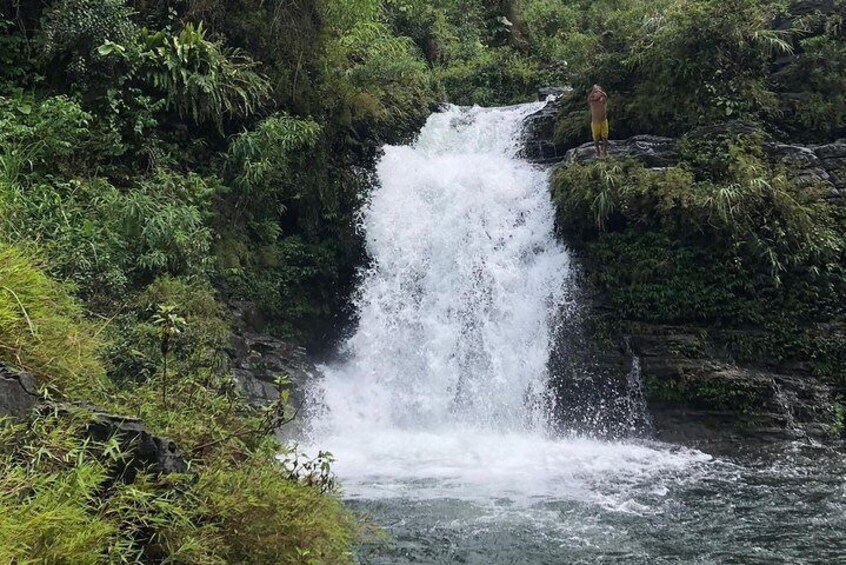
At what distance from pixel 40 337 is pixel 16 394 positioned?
0.64 m

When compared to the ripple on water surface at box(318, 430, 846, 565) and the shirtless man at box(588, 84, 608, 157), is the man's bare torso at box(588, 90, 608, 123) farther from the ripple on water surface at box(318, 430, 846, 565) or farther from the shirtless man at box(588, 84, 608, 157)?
the ripple on water surface at box(318, 430, 846, 565)

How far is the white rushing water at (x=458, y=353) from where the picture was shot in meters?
8.05

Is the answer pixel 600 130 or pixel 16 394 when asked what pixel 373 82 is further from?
pixel 16 394

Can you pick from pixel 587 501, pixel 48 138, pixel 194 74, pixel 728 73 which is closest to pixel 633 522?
pixel 587 501

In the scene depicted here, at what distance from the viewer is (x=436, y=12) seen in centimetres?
2289

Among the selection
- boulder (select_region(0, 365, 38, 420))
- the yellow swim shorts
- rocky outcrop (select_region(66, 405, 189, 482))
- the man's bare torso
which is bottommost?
rocky outcrop (select_region(66, 405, 189, 482))

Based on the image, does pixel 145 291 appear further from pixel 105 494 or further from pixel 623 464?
pixel 623 464

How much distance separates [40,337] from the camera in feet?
13.1

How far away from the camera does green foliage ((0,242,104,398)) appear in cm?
387

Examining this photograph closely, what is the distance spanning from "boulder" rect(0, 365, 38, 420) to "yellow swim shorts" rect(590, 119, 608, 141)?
34.6ft

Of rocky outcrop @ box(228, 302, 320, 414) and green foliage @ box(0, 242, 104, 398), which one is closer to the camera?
green foliage @ box(0, 242, 104, 398)

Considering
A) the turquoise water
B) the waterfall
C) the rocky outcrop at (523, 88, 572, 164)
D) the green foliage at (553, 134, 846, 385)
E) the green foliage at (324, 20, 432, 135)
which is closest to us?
the turquoise water

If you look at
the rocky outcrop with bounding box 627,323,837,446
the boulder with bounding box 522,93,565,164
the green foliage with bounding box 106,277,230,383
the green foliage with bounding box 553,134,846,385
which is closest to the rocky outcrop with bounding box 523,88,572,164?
the boulder with bounding box 522,93,565,164

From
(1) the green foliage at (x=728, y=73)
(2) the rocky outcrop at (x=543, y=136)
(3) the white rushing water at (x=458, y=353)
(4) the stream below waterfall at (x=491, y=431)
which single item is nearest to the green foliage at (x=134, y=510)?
(4) the stream below waterfall at (x=491, y=431)
